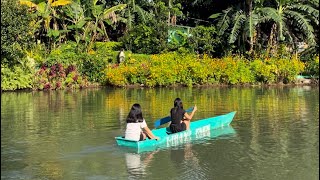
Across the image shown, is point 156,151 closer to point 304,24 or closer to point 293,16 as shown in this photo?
point 304,24

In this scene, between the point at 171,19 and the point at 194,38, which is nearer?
the point at 194,38

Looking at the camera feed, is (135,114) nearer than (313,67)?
Yes

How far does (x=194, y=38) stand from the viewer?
97.9 ft

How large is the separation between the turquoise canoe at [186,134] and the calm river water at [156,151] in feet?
0.66

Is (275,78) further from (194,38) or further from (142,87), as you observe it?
(142,87)

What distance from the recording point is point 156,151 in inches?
404

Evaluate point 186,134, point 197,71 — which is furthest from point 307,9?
point 186,134

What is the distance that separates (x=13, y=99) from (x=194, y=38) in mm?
12399

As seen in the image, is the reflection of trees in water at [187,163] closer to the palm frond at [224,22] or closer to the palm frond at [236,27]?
the palm frond at [236,27]

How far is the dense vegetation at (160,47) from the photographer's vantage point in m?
26.6

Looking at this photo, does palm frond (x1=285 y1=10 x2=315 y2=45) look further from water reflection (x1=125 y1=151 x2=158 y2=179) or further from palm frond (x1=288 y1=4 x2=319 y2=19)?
water reflection (x1=125 y1=151 x2=158 y2=179)

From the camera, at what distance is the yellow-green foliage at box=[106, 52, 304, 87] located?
2670cm

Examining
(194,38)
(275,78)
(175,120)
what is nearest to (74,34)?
(194,38)

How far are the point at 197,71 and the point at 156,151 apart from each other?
16.8 meters
